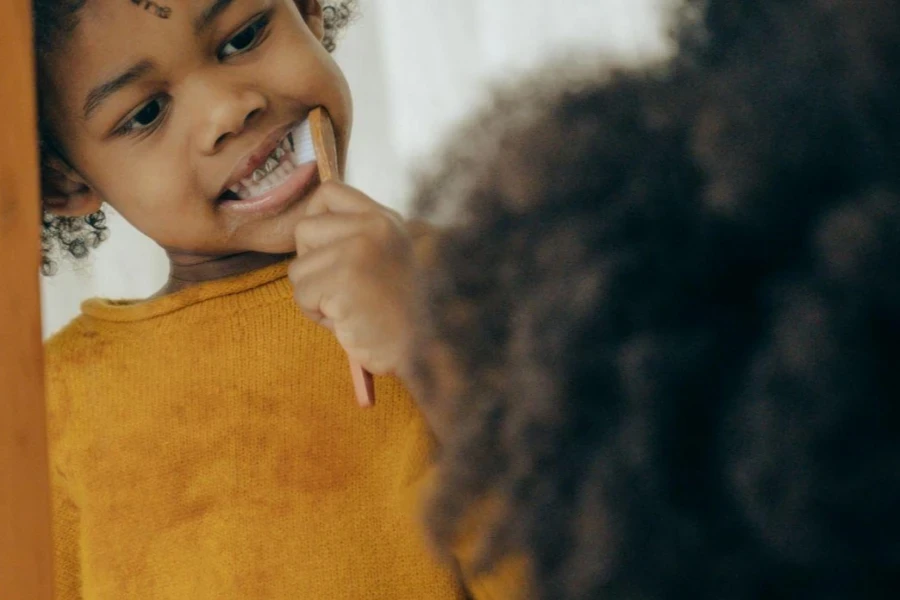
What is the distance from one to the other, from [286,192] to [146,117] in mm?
99

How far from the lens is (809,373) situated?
22 centimetres

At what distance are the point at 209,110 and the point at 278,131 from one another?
0.04 metres

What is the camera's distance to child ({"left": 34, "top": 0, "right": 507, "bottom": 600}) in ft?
1.86

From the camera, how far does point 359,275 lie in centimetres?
44

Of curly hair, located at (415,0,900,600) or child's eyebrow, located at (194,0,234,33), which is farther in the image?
child's eyebrow, located at (194,0,234,33)

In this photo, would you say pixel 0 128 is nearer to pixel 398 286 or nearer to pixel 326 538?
pixel 398 286

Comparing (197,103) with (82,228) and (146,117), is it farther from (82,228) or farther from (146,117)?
(82,228)

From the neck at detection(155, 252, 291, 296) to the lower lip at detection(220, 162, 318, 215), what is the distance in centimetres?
6

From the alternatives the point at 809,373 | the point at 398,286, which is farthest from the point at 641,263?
the point at 398,286

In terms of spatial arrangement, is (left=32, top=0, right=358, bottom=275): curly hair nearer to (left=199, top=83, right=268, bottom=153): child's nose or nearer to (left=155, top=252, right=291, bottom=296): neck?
(left=155, top=252, right=291, bottom=296): neck

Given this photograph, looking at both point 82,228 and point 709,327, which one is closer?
point 709,327

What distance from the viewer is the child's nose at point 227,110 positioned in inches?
21.7

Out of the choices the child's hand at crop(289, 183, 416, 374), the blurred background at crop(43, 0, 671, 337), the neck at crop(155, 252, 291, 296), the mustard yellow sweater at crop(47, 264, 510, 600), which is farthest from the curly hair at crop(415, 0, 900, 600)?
the blurred background at crop(43, 0, 671, 337)

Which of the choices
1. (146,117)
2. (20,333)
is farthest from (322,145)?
(20,333)
